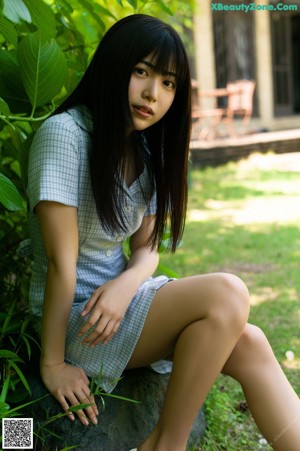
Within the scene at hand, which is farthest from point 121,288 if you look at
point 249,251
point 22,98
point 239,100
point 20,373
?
point 239,100

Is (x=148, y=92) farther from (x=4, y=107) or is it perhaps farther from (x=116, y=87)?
(x=4, y=107)

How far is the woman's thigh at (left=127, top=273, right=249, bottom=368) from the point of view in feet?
4.16

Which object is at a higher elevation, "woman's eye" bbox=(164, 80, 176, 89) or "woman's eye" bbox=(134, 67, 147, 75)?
"woman's eye" bbox=(134, 67, 147, 75)

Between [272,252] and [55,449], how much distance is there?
2399mm

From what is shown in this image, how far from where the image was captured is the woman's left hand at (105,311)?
4.14 feet

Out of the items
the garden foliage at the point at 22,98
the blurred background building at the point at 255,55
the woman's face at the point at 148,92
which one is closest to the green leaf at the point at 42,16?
the garden foliage at the point at 22,98

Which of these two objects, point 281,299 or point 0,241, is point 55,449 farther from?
point 281,299

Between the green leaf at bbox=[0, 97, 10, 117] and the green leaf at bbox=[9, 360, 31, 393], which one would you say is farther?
the green leaf at bbox=[9, 360, 31, 393]

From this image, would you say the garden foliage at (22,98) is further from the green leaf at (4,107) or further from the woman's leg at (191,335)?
the woman's leg at (191,335)

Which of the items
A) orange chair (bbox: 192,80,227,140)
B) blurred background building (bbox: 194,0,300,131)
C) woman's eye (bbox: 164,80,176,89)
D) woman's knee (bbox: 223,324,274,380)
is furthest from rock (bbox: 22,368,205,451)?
blurred background building (bbox: 194,0,300,131)

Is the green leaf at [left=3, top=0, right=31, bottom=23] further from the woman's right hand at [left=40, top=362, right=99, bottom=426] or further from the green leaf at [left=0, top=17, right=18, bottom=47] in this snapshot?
the woman's right hand at [left=40, top=362, right=99, bottom=426]

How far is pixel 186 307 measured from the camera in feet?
4.25

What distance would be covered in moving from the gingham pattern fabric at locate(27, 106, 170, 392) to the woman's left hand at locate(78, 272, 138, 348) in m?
0.04

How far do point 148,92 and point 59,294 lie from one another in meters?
0.45
